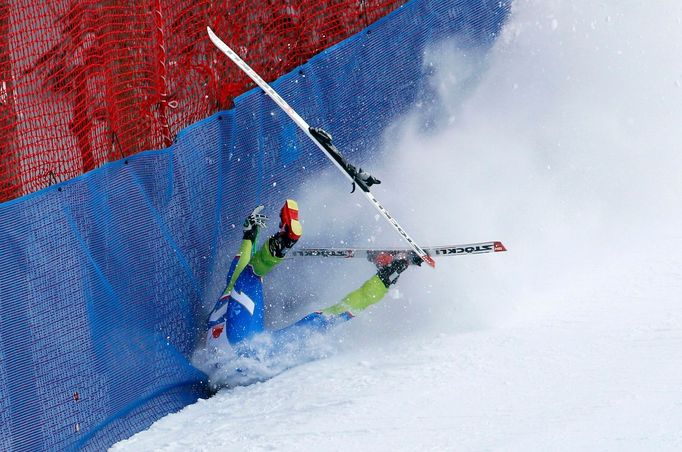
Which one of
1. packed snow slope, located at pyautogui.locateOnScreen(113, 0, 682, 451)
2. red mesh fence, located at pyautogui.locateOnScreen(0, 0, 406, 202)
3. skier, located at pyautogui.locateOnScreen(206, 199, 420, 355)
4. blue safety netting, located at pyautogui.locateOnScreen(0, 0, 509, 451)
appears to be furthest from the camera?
skier, located at pyautogui.locateOnScreen(206, 199, 420, 355)

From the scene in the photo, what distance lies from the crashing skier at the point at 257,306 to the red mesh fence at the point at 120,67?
83 centimetres

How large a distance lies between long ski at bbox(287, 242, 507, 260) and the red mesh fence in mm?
1049

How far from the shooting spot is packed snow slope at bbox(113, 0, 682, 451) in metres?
4.41

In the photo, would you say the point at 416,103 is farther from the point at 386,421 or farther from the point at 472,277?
the point at 386,421

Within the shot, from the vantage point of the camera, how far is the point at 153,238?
540cm

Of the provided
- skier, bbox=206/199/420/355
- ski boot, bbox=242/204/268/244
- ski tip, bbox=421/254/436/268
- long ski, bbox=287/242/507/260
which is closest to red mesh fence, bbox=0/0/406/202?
ski boot, bbox=242/204/268/244

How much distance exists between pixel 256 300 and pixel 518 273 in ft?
5.78

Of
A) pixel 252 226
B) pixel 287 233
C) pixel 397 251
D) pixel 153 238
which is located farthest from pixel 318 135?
pixel 153 238

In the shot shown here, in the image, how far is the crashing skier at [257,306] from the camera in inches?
221

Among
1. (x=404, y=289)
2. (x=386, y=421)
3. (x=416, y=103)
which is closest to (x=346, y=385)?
(x=386, y=421)

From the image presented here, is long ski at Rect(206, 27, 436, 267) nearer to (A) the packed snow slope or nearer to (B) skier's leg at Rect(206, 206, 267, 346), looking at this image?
(B) skier's leg at Rect(206, 206, 267, 346)

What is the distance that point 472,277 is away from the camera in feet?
20.0

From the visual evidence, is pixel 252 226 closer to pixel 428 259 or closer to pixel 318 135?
pixel 318 135

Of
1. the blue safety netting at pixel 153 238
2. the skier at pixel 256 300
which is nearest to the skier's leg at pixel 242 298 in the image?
the skier at pixel 256 300
